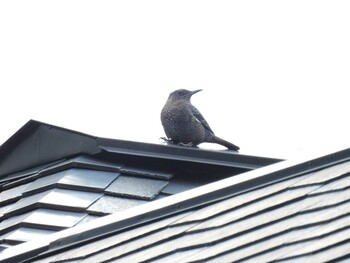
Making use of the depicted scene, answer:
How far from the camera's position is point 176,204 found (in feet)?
18.5

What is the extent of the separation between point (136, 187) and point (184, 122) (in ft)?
7.18

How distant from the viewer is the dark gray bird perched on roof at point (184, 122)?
10.2 meters

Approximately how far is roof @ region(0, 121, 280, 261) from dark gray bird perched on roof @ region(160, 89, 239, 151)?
47.4 inches

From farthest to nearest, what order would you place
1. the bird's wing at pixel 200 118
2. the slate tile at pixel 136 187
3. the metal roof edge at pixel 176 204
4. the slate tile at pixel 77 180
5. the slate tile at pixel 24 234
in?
the bird's wing at pixel 200 118 → the slate tile at pixel 77 180 → the slate tile at pixel 136 187 → the slate tile at pixel 24 234 → the metal roof edge at pixel 176 204

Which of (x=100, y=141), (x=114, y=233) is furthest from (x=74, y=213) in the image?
(x=114, y=233)

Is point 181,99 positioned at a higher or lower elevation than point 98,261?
higher

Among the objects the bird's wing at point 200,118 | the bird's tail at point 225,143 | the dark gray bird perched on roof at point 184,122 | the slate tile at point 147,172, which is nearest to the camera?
the slate tile at point 147,172

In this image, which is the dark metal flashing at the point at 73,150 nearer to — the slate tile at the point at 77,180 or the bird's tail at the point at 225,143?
the slate tile at the point at 77,180

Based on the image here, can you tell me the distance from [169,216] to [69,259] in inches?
16.2

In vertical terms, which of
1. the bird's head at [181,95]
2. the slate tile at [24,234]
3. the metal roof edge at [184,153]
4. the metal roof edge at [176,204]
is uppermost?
the bird's head at [181,95]

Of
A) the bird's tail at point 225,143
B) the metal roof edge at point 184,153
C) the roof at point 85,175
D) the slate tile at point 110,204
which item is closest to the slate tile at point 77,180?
the roof at point 85,175

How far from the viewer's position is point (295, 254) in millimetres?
4543

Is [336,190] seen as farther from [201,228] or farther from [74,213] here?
[74,213]

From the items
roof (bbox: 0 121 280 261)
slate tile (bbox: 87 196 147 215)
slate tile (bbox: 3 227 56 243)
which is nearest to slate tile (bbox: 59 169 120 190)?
roof (bbox: 0 121 280 261)
